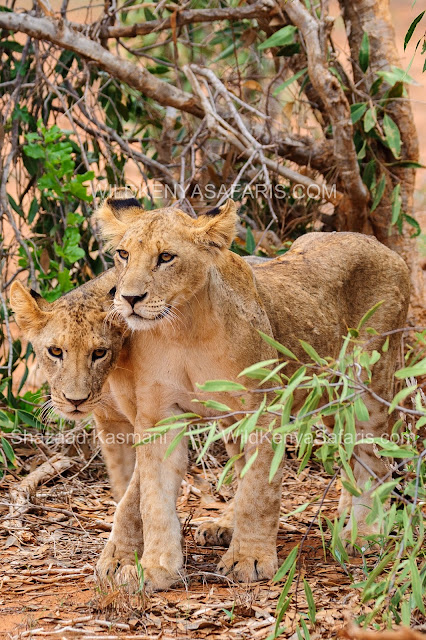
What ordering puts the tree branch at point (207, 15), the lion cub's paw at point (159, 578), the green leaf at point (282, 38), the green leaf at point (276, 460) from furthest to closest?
1. the tree branch at point (207, 15)
2. the green leaf at point (282, 38)
3. the lion cub's paw at point (159, 578)
4. the green leaf at point (276, 460)

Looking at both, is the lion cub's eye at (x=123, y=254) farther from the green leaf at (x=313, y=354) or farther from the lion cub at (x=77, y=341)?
the green leaf at (x=313, y=354)

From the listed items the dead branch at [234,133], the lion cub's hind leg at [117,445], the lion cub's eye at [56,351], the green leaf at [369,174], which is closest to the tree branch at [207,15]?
the dead branch at [234,133]

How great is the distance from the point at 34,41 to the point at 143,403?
11.9ft

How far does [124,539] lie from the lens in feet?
13.7

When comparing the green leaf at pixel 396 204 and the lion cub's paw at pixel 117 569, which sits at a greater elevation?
the green leaf at pixel 396 204

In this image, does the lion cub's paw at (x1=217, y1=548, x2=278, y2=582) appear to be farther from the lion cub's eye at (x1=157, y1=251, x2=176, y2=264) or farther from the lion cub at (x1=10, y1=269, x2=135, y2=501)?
the lion cub's eye at (x1=157, y1=251, x2=176, y2=264)

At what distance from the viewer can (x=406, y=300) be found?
16.9 feet

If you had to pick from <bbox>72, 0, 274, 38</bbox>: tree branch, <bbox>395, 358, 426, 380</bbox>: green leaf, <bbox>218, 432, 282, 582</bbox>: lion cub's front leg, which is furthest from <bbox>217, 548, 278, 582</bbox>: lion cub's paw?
<bbox>72, 0, 274, 38</bbox>: tree branch

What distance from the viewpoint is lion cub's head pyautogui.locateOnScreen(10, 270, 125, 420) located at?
397cm

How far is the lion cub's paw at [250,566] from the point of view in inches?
156

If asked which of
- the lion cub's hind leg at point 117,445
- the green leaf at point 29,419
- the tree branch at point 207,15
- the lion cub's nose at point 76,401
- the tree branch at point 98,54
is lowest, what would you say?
the green leaf at point 29,419

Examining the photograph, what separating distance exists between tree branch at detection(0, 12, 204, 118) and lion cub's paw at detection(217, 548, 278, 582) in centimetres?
355

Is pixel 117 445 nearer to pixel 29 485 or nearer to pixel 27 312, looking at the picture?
pixel 27 312

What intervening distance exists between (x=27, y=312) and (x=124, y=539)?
1.10 m
